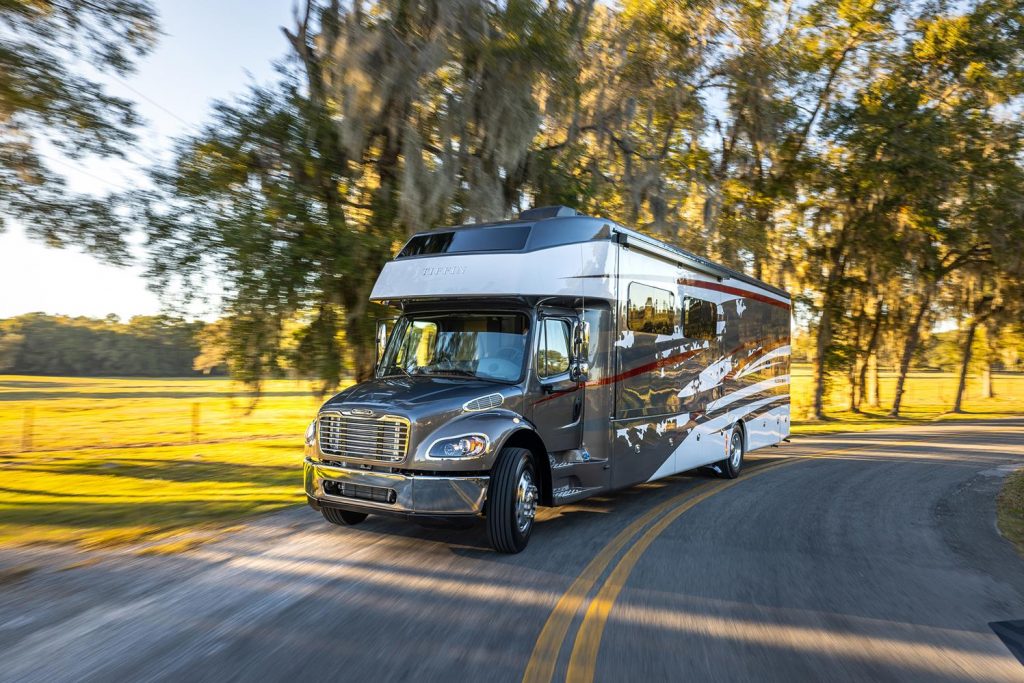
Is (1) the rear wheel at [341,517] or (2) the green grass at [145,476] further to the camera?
(2) the green grass at [145,476]

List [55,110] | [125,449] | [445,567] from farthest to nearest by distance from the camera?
[125,449]
[55,110]
[445,567]

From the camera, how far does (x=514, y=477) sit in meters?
6.66

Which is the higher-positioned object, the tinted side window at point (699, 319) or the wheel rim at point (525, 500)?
the tinted side window at point (699, 319)

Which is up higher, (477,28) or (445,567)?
(477,28)

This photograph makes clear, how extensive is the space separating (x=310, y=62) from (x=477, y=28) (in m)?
3.05

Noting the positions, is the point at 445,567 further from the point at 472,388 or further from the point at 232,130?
the point at 232,130

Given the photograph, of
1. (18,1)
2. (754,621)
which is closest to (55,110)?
(18,1)

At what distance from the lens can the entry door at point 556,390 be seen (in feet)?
24.2

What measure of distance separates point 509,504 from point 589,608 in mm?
1590

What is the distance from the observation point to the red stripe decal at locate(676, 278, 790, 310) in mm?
10716

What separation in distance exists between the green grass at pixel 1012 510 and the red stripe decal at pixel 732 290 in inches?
191

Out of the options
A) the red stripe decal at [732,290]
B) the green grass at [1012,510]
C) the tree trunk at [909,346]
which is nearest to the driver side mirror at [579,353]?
the red stripe decal at [732,290]

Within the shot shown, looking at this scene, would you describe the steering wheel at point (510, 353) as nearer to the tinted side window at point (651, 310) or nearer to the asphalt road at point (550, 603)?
the asphalt road at point (550, 603)

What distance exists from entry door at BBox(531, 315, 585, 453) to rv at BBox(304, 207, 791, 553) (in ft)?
0.06
